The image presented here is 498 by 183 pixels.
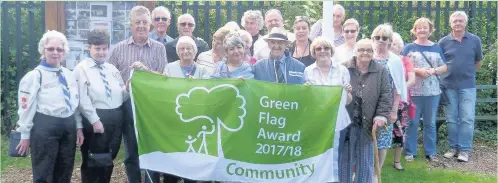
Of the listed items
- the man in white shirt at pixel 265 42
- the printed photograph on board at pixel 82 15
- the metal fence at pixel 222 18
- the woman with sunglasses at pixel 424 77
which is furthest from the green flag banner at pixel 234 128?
the metal fence at pixel 222 18

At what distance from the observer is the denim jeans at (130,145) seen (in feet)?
22.2

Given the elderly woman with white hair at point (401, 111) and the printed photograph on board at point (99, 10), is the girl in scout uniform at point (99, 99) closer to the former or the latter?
the printed photograph on board at point (99, 10)

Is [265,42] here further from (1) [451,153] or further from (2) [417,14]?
(2) [417,14]

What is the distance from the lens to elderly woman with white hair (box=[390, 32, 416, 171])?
7.91 metres

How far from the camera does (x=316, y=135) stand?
640 centimetres

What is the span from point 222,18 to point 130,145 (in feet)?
14.4

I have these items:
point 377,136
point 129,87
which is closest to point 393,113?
point 377,136

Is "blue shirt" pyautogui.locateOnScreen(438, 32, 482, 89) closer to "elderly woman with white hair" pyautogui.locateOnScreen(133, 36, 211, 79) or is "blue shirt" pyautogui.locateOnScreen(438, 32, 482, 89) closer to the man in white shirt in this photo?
the man in white shirt

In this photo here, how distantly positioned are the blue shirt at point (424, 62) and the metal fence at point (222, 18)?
2138mm

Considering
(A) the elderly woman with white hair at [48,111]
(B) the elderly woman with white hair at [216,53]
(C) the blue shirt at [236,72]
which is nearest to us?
(A) the elderly woman with white hair at [48,111]

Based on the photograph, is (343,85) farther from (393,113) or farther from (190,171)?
(190,171)

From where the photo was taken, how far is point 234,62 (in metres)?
6.38

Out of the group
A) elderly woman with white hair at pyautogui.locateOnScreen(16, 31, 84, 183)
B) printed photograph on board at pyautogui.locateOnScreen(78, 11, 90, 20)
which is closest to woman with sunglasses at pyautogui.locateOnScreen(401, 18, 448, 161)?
printed photograph on board at pyautogui.locateOnScreen(78, 11, 90, 20)

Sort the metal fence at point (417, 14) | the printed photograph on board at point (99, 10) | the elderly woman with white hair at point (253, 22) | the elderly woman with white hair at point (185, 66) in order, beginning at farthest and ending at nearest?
the metal fence at point (417, 14)
the printed photograph on board at point (99, 10)
the elderly woman with white hair at point (253, 22)
the elderly woman with white hair at point (185, 66)
